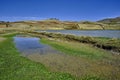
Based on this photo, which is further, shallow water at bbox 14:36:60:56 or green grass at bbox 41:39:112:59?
Result: shallow water at bbox 14:36:60:56

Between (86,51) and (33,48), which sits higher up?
(86,51)

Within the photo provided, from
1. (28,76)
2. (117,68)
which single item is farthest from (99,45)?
(28,76)

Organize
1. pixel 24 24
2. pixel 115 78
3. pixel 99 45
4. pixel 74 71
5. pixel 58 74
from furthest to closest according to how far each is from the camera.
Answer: pixel 24 24, pixel 99 45, pixel 74 71, pixel 58 74, pixel 115 78

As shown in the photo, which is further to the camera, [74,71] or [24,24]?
[24,24]

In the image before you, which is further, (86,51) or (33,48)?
(33,48)

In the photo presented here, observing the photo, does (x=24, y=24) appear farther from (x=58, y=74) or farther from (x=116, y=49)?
(x=58, y=74)

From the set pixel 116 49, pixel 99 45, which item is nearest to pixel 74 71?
pixel 116 49

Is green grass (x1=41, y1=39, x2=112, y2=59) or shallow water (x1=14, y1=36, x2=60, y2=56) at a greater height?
green grass (x1=41, y1=39, x2=112, y2=59)

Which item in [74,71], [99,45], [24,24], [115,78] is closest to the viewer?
[115,78]

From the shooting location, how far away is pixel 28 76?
58.3ft

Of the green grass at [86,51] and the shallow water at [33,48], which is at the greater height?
the green grass at [86,51]

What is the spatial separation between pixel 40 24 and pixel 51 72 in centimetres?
17789

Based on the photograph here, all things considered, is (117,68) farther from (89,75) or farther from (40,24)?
(40,24)

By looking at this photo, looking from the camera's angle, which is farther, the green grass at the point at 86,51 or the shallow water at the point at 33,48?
the shallow water at the point at 33,48
